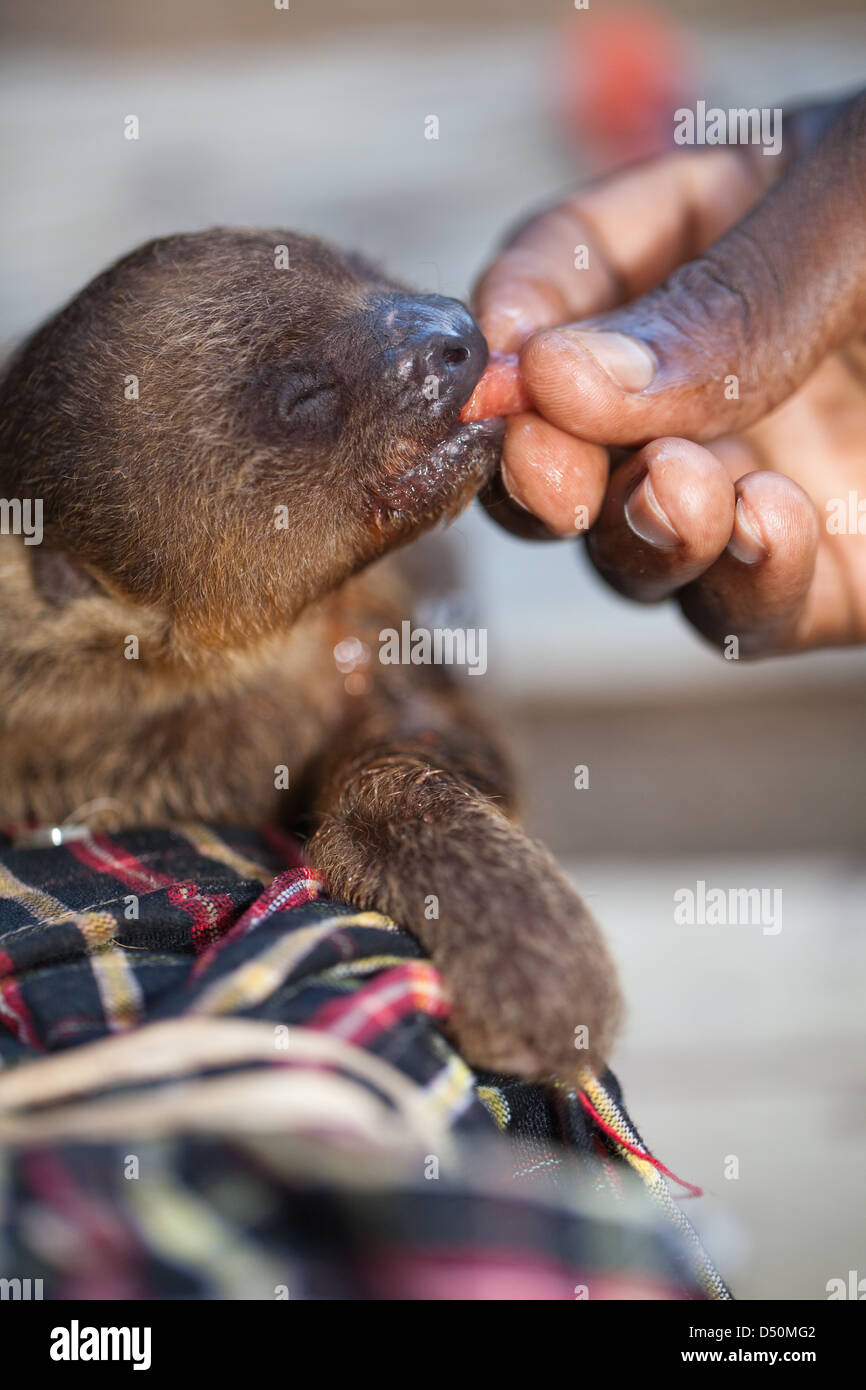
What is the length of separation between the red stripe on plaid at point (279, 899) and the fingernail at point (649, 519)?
2.45 ft

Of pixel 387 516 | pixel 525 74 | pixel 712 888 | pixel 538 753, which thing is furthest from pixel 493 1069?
pixel 525 74

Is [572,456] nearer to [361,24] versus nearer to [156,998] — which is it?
[156,998]

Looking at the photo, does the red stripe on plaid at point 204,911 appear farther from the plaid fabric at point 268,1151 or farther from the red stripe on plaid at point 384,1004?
the red stripe on plaid at point 384,1004

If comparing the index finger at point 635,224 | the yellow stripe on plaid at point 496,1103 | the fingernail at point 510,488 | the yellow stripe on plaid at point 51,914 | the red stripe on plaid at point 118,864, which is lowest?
the yellow stripe on plaid at point 496,1103

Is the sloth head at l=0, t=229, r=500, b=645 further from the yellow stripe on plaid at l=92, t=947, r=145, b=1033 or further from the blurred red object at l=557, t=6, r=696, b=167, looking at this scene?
the blurred red object at l=557, t=6, r=696, b=167

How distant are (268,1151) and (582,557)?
3579 mm

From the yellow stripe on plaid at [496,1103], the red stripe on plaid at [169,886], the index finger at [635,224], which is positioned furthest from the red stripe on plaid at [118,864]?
the index finger at [635,224]

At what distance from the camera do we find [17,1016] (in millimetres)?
1351

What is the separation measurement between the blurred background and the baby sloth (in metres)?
0.85

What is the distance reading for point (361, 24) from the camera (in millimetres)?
5285

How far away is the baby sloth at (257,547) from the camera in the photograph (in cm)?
162

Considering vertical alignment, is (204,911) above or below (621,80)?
below

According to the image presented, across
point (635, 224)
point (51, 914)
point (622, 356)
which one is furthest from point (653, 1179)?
point (635, 224)

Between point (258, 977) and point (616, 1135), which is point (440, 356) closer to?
point (258, 977)
